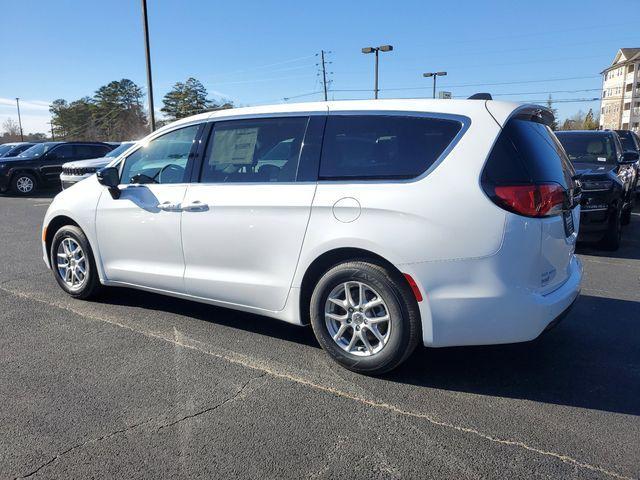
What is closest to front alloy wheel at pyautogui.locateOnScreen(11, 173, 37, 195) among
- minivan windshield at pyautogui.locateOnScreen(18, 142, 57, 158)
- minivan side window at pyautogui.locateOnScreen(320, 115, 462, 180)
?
minivan windshield at pyautogui.locateOnScreen(18, 142, 57, 158)

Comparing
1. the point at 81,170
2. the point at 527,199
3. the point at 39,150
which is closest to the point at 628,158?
the point at 527,199

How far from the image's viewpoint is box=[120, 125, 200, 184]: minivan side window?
4.38 m

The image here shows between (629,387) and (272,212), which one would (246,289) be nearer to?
(272,212)

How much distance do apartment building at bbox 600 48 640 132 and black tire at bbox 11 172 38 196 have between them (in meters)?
76.5

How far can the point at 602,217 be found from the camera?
24.4 ft

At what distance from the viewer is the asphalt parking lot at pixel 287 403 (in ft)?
8.52

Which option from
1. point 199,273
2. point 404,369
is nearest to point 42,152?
point 199,273

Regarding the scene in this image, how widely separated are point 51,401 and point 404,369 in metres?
2.27

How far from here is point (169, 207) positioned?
4.29m

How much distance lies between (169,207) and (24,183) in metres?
15.5

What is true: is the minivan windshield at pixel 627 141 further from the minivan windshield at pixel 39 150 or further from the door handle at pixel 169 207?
the minivan windshield at pixel 39 150

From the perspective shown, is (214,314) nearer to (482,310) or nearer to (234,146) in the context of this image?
(234,146)

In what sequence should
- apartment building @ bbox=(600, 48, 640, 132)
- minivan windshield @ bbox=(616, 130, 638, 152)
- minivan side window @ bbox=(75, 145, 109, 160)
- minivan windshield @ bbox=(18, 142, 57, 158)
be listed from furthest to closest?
apartment building @ bbox=(600, 48, 640, 132)
minivan side window @ bbox=(75, 145, 109, 160)
minivan windshield @ bbox=(18, 142, 57, 158)
minivan windshield @ bbox=(616, 130, 638, 152)

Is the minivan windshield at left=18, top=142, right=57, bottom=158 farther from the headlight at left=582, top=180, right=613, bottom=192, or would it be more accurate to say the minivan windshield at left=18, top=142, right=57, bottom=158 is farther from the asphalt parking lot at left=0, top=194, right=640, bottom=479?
the headlight at left=582, top=180, right=613, bottom=192
